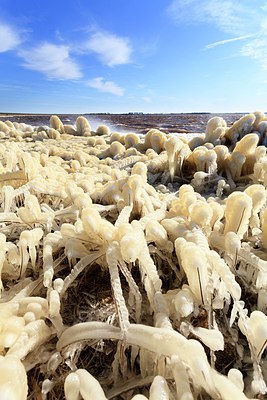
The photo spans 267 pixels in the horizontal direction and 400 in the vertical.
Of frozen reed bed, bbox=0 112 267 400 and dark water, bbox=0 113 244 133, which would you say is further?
dark water, bbox=0 113 244 133

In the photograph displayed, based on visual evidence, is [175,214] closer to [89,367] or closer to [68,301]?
[68,301]

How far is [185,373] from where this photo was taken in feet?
2.00

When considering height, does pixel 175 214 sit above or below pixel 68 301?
above

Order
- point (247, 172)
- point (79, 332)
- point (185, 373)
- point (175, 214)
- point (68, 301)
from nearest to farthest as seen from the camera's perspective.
Answer: point (185, 373) < point (79, 332) < point (68, 301) < point (175, 214) < point (247, 172)

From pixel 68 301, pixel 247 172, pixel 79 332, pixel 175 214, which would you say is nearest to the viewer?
pixel 79 332

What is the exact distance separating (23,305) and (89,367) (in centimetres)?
23

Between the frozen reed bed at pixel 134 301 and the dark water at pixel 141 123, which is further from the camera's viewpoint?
the dark water at pixel 141 123

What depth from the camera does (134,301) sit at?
0.90 m

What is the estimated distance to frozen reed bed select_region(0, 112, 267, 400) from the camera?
24.8 inches

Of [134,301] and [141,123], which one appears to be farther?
[141,123]

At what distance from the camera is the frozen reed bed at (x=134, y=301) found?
0.63 m

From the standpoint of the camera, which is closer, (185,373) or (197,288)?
(185,373)

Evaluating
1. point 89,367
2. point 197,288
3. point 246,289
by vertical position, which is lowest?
point 89,367

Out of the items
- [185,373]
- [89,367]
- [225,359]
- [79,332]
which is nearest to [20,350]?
[79,332]
